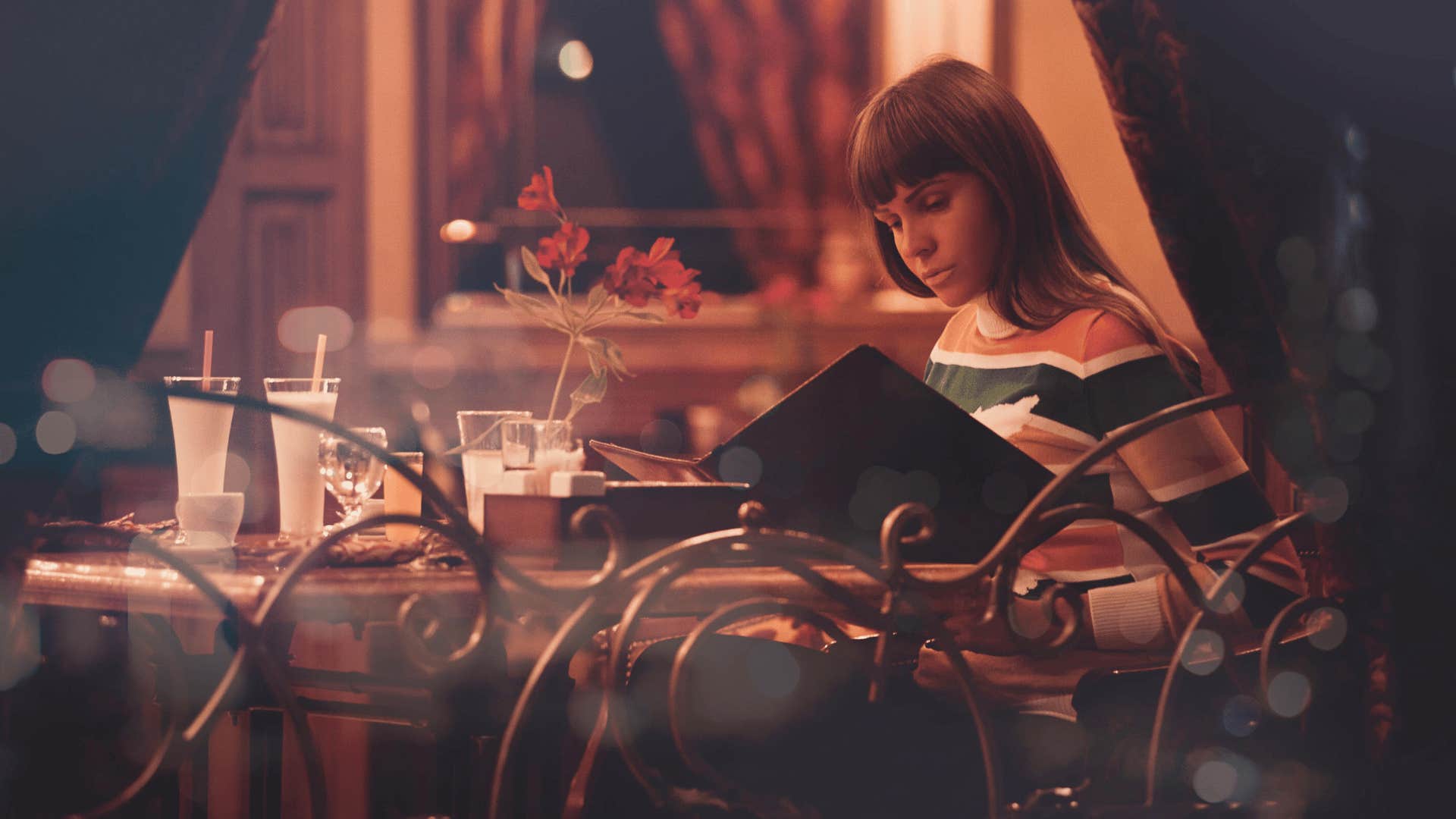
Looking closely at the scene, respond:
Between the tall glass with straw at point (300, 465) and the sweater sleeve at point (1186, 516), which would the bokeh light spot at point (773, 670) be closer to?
the sweater sleeve at point (1186, 516)

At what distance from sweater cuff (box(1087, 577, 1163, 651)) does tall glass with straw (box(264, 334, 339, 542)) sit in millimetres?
796

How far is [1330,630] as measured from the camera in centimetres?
89

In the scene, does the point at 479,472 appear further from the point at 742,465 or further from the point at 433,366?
the point at 433,366

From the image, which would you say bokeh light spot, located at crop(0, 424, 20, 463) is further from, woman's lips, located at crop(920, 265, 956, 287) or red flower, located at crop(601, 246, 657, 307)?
woman's lips, located at crop(920, 265, 956, 287)

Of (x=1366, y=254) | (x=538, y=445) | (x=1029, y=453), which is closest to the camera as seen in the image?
(x=1366, y=254)

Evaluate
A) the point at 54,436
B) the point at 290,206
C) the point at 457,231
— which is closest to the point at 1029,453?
the point at 54,436

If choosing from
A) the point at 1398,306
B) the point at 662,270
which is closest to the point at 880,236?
the point at 662,270

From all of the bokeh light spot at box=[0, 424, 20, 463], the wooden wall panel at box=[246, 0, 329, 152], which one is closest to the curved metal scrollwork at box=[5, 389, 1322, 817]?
the bokeh light spot at box=[0, 424, 20, 463]

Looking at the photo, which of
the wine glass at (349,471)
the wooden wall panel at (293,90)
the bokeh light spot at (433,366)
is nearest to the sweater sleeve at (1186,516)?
the wine glass at (349,471)

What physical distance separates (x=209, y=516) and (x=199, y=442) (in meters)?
0.11

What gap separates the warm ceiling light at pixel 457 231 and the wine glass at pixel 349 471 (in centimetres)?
251

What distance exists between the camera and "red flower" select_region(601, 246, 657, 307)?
1224 mm

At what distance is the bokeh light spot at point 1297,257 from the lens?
0.85 m

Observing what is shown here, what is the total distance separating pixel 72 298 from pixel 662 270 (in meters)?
0.58
